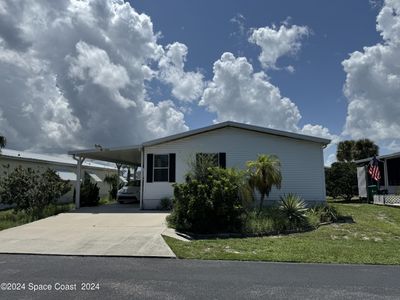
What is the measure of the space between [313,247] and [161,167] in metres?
10.2

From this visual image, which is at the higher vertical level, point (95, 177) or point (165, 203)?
point (95, 177)

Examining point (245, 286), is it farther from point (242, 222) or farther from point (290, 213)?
point (290, 213)

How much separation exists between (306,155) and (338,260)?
9505mm

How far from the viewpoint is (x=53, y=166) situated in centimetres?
2661

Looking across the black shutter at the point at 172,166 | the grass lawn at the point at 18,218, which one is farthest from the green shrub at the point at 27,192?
the black shutter at the point at 172,166

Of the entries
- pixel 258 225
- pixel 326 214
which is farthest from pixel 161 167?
pixel 326 214

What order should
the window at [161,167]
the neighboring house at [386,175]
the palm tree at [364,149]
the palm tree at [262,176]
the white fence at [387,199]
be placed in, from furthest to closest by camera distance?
1. the palm tree at [364,149]
2. the neighboring house at [386,175]
3. the white fence at [387,199]
4. the window at [161,167]
5. the palm tree at [262,176]

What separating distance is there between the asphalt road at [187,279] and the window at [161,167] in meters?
9.91

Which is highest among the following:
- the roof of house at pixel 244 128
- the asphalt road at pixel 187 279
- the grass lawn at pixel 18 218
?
the roof of house at pixel 244 128

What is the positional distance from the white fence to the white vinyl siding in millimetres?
7884

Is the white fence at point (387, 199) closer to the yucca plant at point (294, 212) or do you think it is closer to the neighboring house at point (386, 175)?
the neighboring house at point (386, 175)

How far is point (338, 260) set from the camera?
25.0 feet

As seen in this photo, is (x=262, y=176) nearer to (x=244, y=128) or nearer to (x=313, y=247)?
(x=244, y=128)

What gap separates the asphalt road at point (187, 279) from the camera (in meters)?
5.30
